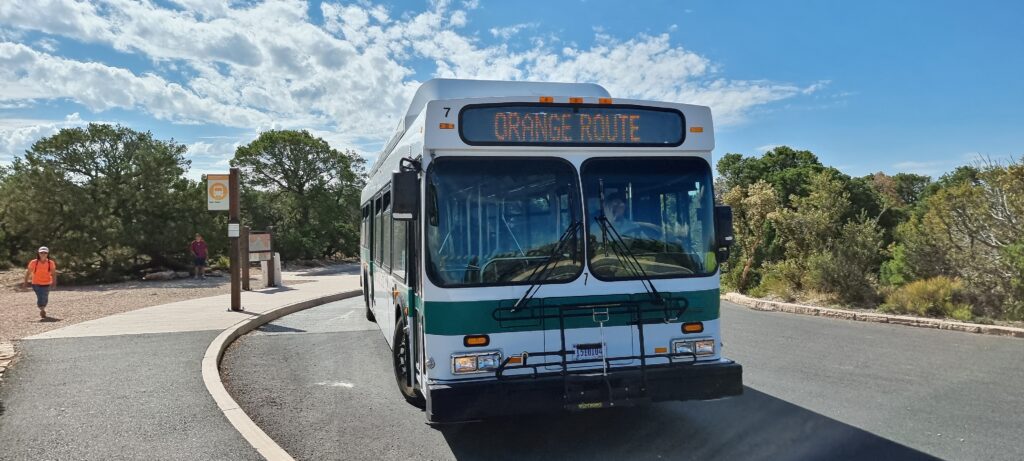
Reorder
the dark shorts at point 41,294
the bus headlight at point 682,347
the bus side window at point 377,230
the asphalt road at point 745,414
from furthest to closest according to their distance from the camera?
the dark shorts at point 41,294, the bus side window at point 377,230, the bus headlight at point 682,347, the asphalt road at point 745,414

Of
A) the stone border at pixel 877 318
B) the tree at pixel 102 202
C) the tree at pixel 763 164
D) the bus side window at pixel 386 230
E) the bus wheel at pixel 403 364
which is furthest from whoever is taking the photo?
the tree at pixel 763 164

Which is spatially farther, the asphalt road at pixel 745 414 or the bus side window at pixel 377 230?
the bus side window at pixel 377 230

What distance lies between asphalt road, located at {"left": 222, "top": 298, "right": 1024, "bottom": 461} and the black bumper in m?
0.46

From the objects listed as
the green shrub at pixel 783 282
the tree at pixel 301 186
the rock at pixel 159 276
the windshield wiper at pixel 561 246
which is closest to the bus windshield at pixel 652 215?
the windshield wiper at pixel 561 246

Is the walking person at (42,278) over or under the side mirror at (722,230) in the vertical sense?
under

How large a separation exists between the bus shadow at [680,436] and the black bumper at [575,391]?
0.45 metres

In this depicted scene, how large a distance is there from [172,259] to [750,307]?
70.6 feet

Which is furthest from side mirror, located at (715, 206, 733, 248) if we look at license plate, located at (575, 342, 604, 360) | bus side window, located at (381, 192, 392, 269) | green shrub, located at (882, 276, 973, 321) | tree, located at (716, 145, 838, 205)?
A: tree, located at (716, 145, 838, 205)

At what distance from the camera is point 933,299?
12.0m

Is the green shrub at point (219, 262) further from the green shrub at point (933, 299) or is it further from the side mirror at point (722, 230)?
the side mirror at point (722, 230)

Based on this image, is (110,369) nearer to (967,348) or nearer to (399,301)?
(399,301)

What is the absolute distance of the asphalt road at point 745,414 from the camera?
5180 millimetres

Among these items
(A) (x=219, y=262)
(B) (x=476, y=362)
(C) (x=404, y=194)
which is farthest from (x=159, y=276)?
(B) (x=476, y=362)

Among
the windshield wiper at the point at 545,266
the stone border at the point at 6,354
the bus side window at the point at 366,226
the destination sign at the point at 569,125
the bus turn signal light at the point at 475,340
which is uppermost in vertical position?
the destination sign at the point at 569,125
